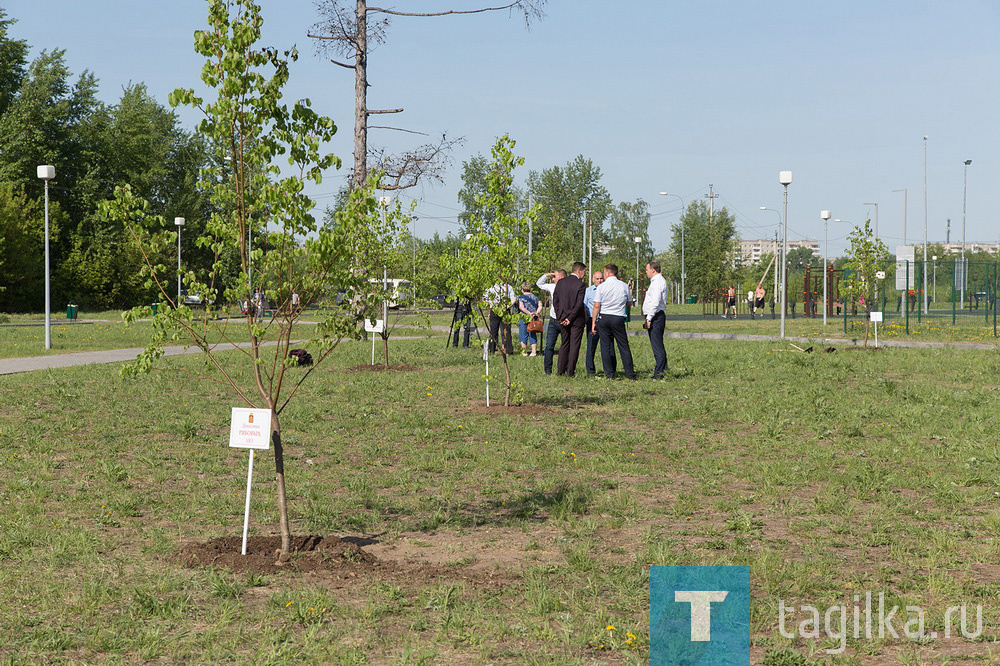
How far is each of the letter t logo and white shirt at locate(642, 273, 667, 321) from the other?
35.5 feet

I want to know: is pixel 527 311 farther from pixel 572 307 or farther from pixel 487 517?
pixel 487 517

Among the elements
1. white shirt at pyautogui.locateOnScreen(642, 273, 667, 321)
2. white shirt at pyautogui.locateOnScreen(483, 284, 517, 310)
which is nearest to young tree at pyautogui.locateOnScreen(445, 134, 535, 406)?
white shirt at pyautogui.locateOnScreen(483, 284, 517, 310)

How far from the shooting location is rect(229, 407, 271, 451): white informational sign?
5.94 meters

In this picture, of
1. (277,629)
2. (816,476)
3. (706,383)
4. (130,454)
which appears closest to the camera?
(277,629)

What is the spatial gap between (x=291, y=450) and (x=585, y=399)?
493cm

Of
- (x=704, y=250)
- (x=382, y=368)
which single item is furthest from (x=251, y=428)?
(x=704, y=250)

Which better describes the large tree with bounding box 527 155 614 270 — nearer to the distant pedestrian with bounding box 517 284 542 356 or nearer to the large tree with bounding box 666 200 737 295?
the large tree with bounding box 666 200 737 295

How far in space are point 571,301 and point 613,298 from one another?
662 millimetres

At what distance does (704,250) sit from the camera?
6356 cm

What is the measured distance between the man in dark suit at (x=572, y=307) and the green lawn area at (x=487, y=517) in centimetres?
199

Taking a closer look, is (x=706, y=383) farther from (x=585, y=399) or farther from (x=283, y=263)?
(x=283, y=263)

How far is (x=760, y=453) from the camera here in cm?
967

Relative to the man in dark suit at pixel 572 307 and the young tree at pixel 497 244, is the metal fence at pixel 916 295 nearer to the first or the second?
the man in dark suit at pixel 572 307

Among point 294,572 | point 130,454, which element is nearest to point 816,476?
point 294,572
